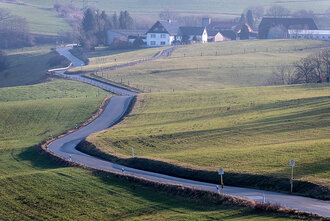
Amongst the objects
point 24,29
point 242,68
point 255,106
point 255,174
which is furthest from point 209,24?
point 255,174

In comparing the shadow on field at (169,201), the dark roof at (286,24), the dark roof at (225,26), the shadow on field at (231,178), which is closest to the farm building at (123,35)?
the dark roof at (225,26)

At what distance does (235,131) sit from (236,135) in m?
1.37

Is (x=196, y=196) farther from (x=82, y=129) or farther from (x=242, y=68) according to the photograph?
(x=242, y=68)

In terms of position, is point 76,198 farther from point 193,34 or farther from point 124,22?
point 124,22

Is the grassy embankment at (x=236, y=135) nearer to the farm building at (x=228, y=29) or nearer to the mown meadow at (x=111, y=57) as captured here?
the mown meadow at (x=111, y=57)

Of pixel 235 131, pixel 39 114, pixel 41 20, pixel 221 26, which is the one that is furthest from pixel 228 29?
pixel 235 131

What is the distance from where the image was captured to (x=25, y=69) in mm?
104312

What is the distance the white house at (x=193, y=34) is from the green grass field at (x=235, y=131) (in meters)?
67.4

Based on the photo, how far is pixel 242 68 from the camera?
303ft

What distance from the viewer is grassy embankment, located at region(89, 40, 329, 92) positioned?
81.4 m

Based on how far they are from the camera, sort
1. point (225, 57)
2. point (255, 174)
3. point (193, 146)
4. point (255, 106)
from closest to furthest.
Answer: point (255, 174) → point (193, 146) → point (255, 106) → point (225, 57)

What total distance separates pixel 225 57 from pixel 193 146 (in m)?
67.7

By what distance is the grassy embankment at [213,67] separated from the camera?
81.4 metres

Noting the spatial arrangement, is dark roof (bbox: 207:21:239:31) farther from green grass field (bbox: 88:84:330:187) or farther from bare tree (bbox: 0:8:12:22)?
green grass field (bbox: 88:84:330:187)
